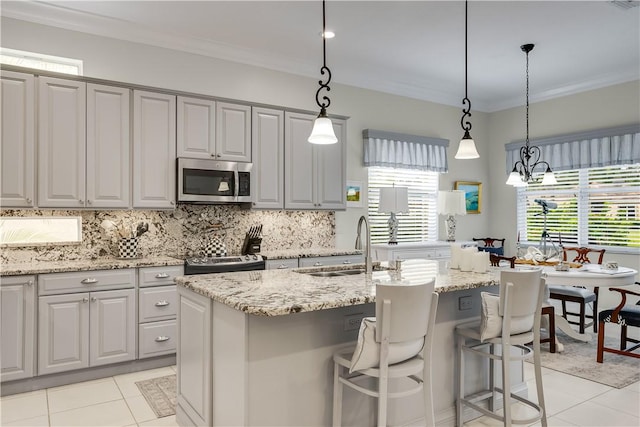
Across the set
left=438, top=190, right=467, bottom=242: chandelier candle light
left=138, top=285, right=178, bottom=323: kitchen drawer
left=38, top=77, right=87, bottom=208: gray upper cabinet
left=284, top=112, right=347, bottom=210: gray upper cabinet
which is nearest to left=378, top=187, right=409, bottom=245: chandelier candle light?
left=284, top=112, right=347, bottom=210: gray upper cabinet

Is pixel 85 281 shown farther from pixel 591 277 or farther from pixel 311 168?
pixel 591 277

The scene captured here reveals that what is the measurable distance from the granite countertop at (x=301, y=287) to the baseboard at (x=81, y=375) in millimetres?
1556

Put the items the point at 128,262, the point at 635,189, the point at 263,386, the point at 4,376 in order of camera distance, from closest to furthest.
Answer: the point at 263,386 → the point at 4,376 → the point at 128,262 → the point at 635,189

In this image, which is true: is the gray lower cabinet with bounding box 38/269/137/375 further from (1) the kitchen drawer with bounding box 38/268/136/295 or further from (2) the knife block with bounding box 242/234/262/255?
(2) the knife block with bounding box 242/234/262/255

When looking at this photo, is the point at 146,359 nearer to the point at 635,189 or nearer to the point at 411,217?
the point at 411,217

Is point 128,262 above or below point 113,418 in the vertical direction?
above

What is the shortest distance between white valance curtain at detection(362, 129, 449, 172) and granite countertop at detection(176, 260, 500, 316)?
2768mm

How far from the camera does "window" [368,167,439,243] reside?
595cm

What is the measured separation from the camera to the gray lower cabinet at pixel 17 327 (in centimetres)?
323

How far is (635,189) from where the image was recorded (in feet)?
18.0

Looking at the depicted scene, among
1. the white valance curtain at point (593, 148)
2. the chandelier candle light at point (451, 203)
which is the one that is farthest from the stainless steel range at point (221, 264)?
the white valance curtain at point (593, 148)

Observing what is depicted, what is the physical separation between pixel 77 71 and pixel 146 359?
267 centimetres

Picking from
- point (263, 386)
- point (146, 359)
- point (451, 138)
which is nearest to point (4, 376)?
point (146, 359)

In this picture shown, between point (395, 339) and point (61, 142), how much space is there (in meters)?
3.18
